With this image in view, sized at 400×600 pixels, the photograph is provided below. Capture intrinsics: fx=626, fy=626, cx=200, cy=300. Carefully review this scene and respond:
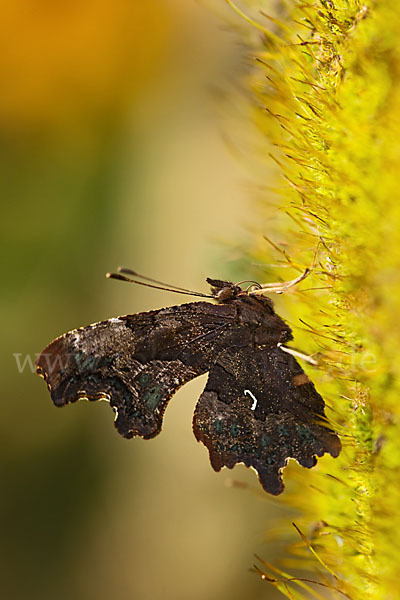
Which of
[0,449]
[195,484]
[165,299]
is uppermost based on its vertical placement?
[165,299]

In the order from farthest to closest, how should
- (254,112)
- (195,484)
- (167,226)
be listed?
(167,226)
(195,484)
(254,112)

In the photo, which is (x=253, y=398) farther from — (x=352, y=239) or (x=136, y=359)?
(x=352, y=239)

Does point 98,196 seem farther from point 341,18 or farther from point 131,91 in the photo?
point 341,18

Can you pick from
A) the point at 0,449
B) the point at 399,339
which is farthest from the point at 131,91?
the point at 399,339

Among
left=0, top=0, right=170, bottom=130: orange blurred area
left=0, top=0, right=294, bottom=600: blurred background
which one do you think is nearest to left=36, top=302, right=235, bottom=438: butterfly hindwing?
left=0, top=0, right=294, bottom=600: blurred background

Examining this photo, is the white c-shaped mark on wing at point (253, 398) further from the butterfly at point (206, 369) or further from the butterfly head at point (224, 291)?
the butterfly head at point (224, 291)

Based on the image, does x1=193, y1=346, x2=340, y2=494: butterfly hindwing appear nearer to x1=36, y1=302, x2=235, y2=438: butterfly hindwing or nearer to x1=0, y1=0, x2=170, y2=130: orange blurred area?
x1=36, y1=302, x2=235, y2=438: butterfly hindwing

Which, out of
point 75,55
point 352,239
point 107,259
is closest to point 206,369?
point 352,239
